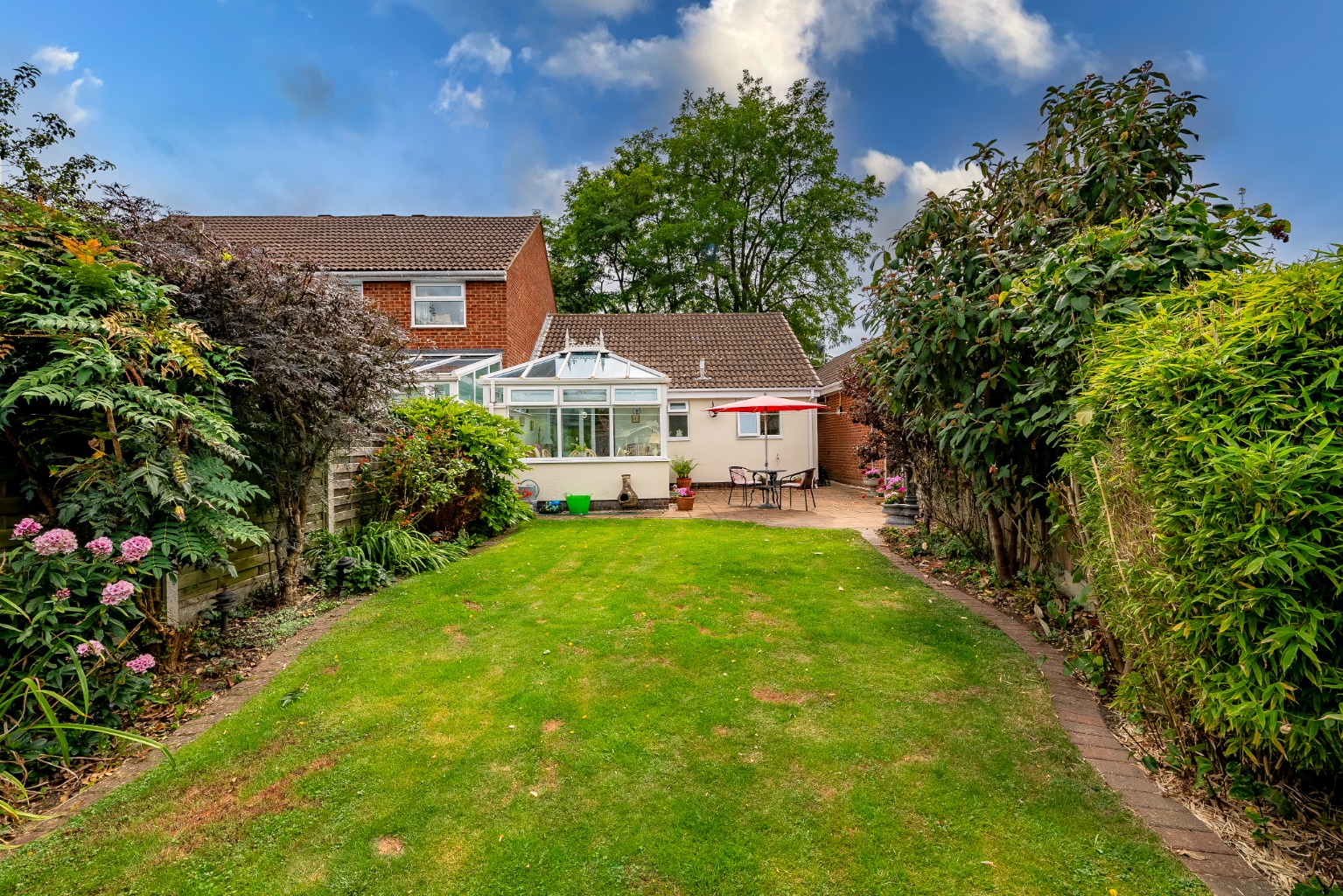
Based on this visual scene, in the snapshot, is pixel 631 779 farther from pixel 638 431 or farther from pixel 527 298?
pixel 527 298

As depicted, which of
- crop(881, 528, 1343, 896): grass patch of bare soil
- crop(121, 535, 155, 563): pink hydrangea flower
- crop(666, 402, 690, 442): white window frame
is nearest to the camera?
crop(881, 528, 1343, 896): grass patch of bare soil

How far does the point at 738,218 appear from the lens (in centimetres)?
2655

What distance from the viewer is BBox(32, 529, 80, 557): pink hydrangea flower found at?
302 centimetres

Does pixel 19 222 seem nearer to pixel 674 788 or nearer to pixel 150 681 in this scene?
pixel 150 681

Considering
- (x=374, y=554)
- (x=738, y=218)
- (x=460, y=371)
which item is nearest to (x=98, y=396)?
(x=374, y=554)

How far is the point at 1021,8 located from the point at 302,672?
1205cm

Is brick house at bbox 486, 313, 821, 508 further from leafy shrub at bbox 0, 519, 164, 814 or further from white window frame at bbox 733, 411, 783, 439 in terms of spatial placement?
leafy shrub at bbox 0, 519, 164, 814

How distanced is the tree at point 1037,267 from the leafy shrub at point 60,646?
5956mm

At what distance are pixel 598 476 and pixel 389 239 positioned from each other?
1025 cm

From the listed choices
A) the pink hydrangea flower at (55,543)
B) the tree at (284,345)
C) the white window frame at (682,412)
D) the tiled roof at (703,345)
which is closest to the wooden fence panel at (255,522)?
the tree at (284,345)

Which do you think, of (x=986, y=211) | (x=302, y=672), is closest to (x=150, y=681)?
(x=302, y=672)

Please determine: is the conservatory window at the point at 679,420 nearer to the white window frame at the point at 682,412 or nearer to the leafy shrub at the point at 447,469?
the white window frame at the point at 682,412

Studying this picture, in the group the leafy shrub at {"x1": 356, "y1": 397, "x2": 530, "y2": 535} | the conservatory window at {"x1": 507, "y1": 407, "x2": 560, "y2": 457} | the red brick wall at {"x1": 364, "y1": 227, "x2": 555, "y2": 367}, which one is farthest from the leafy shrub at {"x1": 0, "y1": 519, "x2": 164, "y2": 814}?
the red brick wall at {"x1": 364, "y1": 227, "x2": 555, "y2": 367}

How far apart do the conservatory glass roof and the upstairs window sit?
3840 mm
